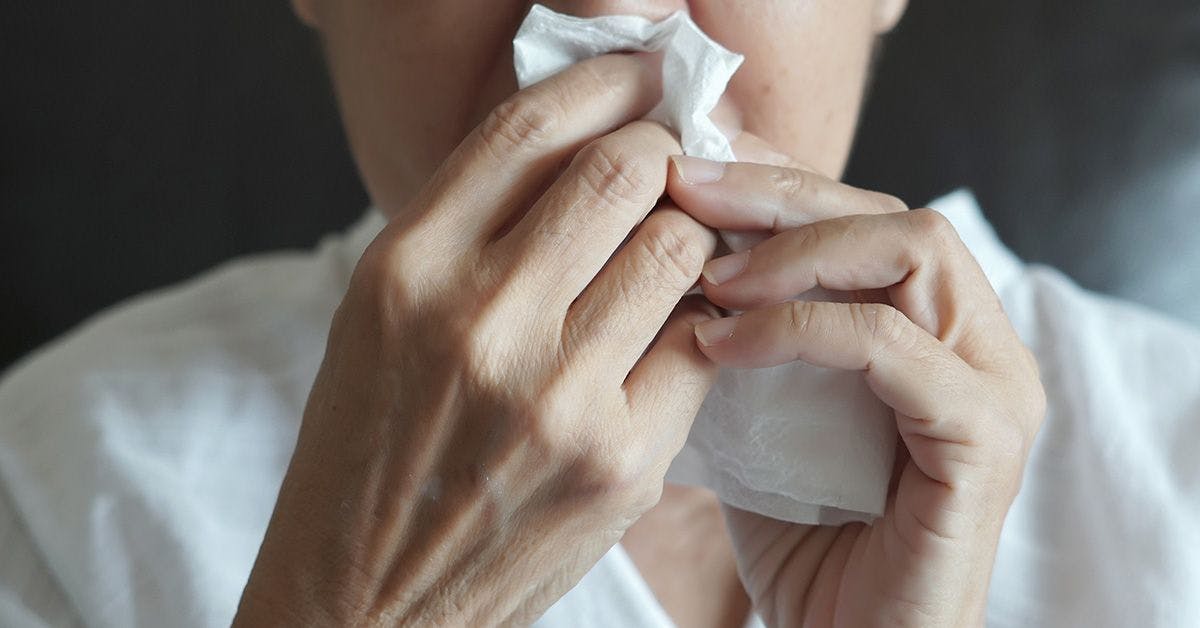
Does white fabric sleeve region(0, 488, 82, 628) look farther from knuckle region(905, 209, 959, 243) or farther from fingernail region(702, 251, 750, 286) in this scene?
knuckle region(905, 209, 959, 243)

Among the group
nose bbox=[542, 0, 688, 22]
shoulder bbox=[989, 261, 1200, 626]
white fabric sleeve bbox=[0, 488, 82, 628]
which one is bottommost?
shoulder bbox=[989, 261, 1200, 626]

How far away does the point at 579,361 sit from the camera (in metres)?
0.63

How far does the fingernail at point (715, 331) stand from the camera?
0.67 metres

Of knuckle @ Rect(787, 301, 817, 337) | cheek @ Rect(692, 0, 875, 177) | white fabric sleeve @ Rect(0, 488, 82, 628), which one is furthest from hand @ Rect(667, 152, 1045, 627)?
white fabric sleeve @ Rect(0, 488, 82, 628)

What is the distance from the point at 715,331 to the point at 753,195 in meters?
0.08

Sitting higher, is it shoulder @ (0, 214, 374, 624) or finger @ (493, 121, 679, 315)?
finger @ (493, 121, 679, 315)

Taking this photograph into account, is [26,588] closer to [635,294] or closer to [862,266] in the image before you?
[635,294]

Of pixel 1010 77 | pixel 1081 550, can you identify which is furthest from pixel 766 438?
pixel 1010 77

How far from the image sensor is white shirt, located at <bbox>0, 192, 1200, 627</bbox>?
3.20ft

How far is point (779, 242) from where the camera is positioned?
0.68 m

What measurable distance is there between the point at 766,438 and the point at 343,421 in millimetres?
276

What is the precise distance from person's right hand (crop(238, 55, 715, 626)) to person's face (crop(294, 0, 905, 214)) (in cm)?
11

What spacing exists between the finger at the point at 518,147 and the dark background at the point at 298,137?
850mm

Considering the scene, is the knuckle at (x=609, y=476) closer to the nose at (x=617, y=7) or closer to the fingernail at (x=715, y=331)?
the fingernail at (x=715, y=331)
